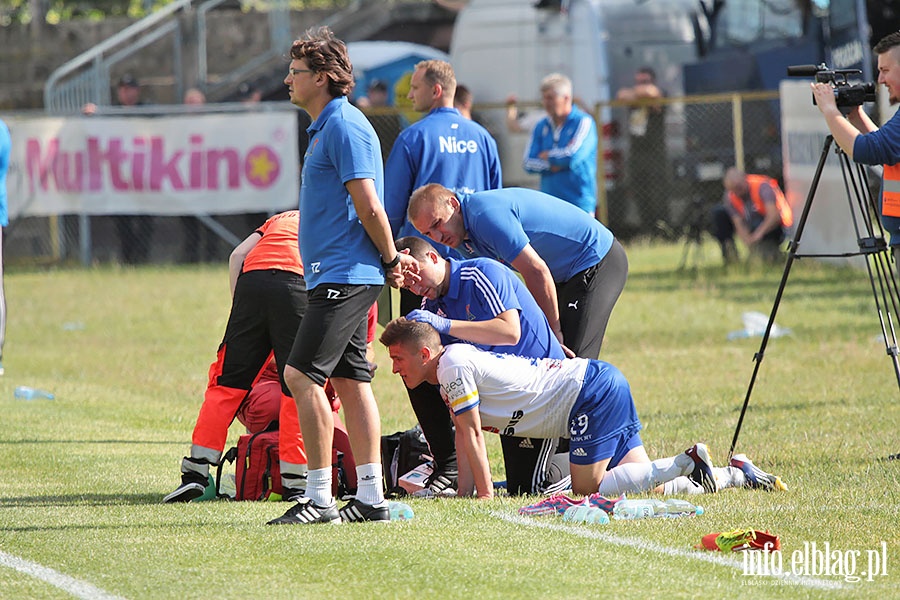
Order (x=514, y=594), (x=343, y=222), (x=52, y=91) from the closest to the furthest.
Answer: (x=514, y=594), (x=343, y=222), (x=52, y=91)

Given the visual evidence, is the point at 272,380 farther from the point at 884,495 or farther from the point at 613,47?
the point at 613,47

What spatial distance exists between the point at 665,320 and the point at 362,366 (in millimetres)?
8631

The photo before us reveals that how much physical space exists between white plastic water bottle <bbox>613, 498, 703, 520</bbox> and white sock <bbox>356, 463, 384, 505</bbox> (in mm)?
1037

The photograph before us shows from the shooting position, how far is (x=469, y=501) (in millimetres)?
6656

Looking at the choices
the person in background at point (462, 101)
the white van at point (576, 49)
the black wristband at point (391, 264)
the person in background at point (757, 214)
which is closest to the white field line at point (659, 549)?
the black wristband at point (391, 264)

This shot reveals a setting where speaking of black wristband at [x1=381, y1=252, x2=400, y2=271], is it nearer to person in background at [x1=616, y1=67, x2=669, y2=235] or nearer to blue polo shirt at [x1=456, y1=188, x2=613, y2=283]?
blue polo shirt at [x1=456, y1=188, x2=613, y2=283]

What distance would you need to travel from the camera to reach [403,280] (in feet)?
21.0

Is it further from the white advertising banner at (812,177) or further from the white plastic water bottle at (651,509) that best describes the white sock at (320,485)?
the white advertising banner at (812,177)

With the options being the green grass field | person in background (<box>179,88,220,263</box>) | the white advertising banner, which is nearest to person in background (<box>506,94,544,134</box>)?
the white advertising banner

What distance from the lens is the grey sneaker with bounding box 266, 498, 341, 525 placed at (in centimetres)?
610

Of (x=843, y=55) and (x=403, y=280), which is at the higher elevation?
(x=843, y=55)

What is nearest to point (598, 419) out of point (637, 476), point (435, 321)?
point (637, 476)

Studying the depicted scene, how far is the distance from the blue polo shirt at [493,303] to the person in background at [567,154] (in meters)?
5.63

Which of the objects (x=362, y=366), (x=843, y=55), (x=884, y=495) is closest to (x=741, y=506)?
(x=884, y=495)
